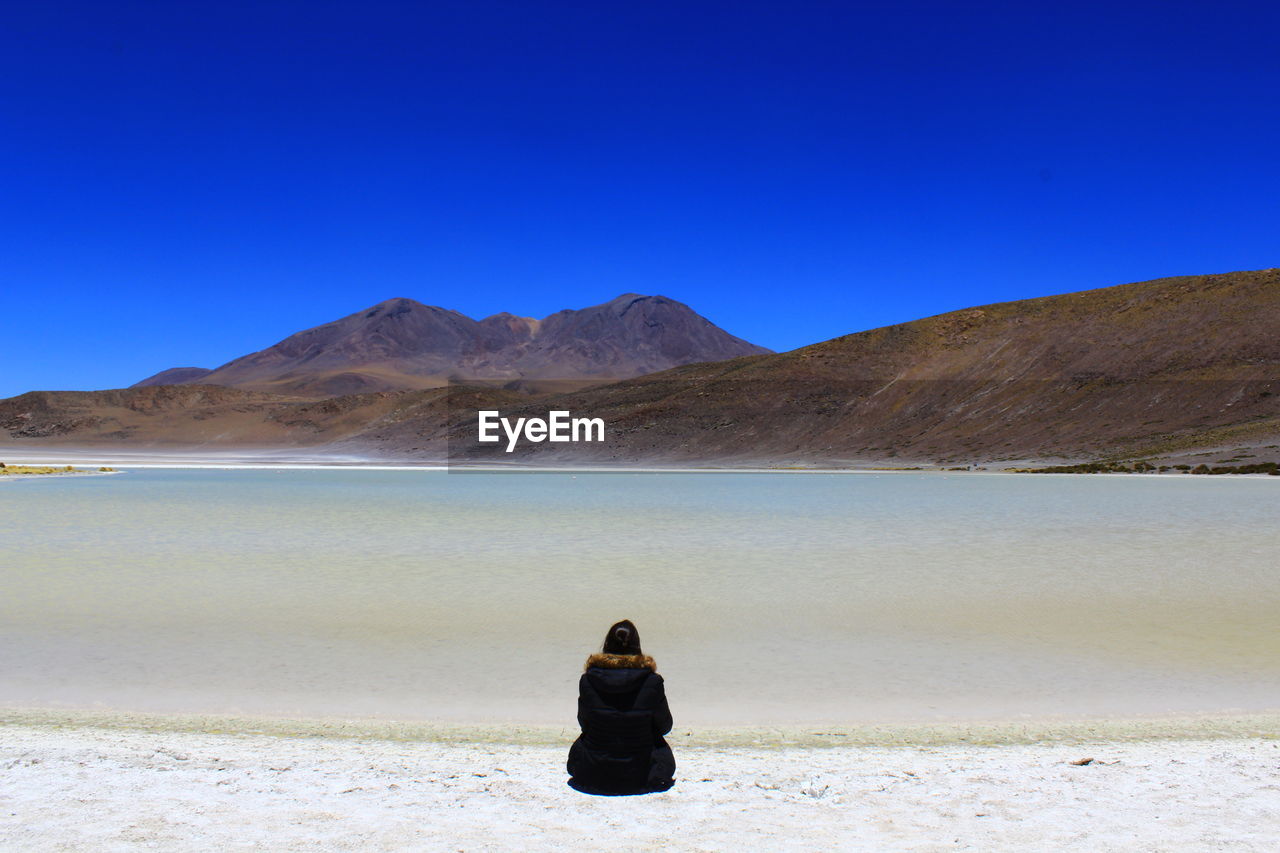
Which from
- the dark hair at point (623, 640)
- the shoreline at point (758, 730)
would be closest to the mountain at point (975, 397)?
the shoreline at point (758, 730)

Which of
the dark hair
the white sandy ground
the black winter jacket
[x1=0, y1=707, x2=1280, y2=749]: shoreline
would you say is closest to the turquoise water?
[x1=0, y1=707, x2=1280, y2=749]: shoreline

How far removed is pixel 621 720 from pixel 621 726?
0.08 feet

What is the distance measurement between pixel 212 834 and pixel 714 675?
3.78 m

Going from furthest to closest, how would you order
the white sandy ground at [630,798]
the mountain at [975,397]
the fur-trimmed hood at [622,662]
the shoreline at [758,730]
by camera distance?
the mountain at [975,397] → the shoreline at [758,730] → the fur-trimmed hood at [622,662] → the white sandy ground at [630,798]

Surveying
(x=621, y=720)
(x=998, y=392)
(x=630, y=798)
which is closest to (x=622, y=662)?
(x=621, y=720)

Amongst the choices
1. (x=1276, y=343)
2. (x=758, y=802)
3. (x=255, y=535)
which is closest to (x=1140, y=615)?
(x=758, y=802)

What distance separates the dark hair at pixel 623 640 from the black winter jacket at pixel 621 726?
3 cm

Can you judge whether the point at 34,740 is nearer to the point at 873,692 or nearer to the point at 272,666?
the point at 272,666

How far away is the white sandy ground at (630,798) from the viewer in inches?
150

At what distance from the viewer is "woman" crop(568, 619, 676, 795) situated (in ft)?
14.1

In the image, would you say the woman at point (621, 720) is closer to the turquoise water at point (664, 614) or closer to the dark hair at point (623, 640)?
the dark hair at point (623, 640)

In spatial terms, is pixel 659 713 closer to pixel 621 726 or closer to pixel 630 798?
pixel 621 726

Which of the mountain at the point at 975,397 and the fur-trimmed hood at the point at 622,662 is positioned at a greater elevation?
the mountain at the point at 975,397

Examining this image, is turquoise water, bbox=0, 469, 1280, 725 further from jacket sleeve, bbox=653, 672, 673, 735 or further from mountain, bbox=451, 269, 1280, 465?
mountain, bbox=451, 269, 1280, 465
